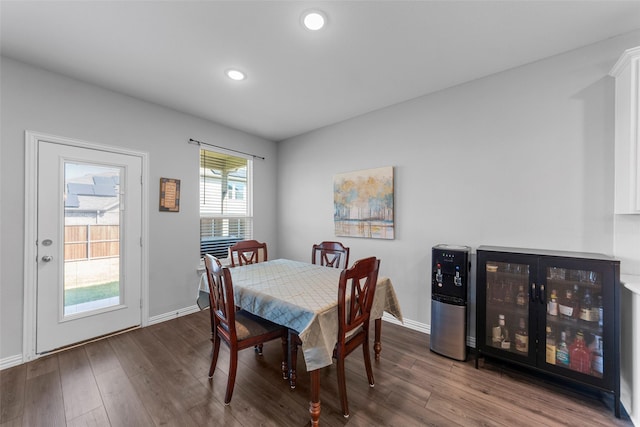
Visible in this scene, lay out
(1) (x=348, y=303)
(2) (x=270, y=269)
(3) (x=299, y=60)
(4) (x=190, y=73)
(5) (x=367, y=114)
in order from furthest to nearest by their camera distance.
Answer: (5) (x=367, y=114), (2) (x=270, y=269), (4) (x=190, y=73), (3) (x=299, y=60), (1) (x=348, y=303)

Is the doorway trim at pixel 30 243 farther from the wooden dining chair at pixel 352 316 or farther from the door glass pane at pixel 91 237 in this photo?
the wooden dining chair at pixel 352 316

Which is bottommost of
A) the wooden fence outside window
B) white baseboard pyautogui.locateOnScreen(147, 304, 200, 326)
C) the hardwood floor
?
the hardwood floor

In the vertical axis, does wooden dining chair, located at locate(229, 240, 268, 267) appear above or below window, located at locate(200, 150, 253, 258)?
below

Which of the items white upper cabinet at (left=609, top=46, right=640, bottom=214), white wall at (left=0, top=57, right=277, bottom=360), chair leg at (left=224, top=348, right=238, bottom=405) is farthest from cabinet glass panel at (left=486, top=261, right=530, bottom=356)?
white wall at (left=0, top=57, right=277, bottom=360)

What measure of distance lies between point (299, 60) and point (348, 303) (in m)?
2.12

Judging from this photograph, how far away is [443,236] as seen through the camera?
9.20 feet

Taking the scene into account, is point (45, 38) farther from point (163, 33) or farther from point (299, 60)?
point (299, 60)

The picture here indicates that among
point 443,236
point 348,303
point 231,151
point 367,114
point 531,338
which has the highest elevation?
point 367,114

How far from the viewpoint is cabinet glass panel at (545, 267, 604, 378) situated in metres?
1.83

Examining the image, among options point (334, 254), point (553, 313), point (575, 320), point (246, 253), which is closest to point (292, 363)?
point (334, 254)

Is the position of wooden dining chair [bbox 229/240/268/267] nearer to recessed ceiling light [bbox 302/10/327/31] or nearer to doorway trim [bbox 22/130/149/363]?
doorway trim [bbox 22/130/149/363]

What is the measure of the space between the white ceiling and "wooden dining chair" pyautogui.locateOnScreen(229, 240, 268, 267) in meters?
1.79

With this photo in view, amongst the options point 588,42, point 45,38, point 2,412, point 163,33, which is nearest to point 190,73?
point 163,33

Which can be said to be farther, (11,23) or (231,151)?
(231,151)
